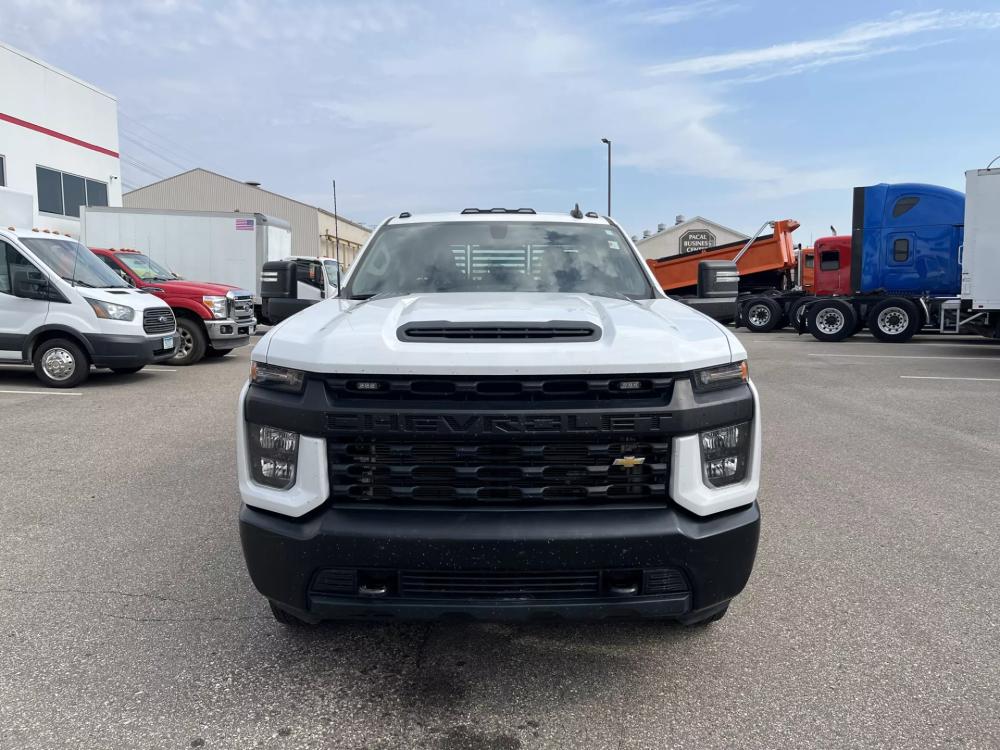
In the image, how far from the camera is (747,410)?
2.64m

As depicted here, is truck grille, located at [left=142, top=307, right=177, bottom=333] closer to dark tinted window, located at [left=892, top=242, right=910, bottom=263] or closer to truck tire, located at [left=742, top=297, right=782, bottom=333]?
dark tinted window, located at [left=892, top=242, right=910, bottom=263]

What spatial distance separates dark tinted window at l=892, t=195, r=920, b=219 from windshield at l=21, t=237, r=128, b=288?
16847 mm

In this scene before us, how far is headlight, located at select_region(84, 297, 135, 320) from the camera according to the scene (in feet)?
31.7

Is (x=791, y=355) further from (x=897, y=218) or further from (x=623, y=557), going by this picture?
(x=623, y=557)

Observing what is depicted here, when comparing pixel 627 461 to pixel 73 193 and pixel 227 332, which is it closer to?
pixel 227 332

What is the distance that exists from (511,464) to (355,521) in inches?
21.9

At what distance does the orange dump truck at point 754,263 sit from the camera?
77.9 feet

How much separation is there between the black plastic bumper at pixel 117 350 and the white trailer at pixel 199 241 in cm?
841

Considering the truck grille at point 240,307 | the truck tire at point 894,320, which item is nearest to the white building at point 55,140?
the truck grille at point 240,307

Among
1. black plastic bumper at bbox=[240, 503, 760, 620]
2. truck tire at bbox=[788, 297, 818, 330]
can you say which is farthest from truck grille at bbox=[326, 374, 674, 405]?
truck tire at bbox=[788, 297, 818, 330]

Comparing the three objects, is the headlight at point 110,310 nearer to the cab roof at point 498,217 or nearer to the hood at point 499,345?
the cab roof at point 498,217

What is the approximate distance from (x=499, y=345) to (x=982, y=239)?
53.1 ft

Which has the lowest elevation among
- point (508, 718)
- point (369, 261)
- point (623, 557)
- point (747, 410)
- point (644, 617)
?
point (508, 718)

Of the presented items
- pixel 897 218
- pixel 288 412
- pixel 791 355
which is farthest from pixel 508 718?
pixel 897 218
